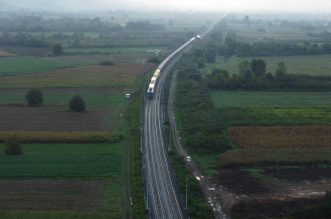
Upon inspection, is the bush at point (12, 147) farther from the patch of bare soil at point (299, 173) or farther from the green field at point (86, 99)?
the patch of bare soil at point (299, 173)

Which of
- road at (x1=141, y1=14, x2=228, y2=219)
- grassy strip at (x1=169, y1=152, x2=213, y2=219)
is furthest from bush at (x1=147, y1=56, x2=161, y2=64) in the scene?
grassy strip at (x1=169, y1=152, x2=213, y2=219)

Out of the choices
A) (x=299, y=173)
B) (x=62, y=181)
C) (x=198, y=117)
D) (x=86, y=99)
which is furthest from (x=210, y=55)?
(x=62, y=181)

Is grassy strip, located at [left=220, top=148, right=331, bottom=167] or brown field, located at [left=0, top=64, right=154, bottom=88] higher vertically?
brown field, located at [left=0, top=64, right=154, bottom=88]

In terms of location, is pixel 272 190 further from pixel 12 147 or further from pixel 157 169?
pixel 12 147

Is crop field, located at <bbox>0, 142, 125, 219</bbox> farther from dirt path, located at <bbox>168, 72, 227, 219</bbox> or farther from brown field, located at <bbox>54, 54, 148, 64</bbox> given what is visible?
brown field, located at <bbox>54, 54, 148, 64</bbox>

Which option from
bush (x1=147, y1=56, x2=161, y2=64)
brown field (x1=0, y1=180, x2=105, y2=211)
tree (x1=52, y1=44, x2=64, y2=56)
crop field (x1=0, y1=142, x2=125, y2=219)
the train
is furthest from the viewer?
tree (x1=52, y1=44, x2=64, y2=56)

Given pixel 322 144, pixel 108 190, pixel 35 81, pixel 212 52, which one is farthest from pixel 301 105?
pixel 212 52
